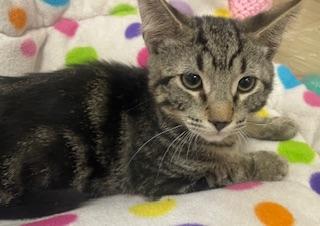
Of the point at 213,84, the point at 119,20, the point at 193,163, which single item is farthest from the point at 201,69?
the point at 119,20

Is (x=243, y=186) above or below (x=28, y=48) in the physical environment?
below

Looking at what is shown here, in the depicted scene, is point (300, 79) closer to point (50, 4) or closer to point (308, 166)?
point (308, 166)

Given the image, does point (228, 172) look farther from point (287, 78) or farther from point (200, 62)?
point (287, 78)

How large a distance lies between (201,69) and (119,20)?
31.9 inches

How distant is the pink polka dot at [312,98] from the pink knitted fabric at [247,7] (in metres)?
0.44

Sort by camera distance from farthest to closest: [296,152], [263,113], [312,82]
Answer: [312,82], [263,113], [296,152]

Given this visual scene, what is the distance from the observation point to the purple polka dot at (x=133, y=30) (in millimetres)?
1850

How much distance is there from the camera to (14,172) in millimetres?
1208

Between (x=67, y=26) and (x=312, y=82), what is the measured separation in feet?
3.30

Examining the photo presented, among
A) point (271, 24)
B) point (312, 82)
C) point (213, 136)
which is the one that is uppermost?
point (271, 24)

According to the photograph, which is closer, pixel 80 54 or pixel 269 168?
pixel 269 168

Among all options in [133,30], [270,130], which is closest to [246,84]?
[270,130]

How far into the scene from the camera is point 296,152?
1503mm

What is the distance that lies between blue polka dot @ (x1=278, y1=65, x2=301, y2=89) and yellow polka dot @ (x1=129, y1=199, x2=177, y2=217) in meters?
0.79
